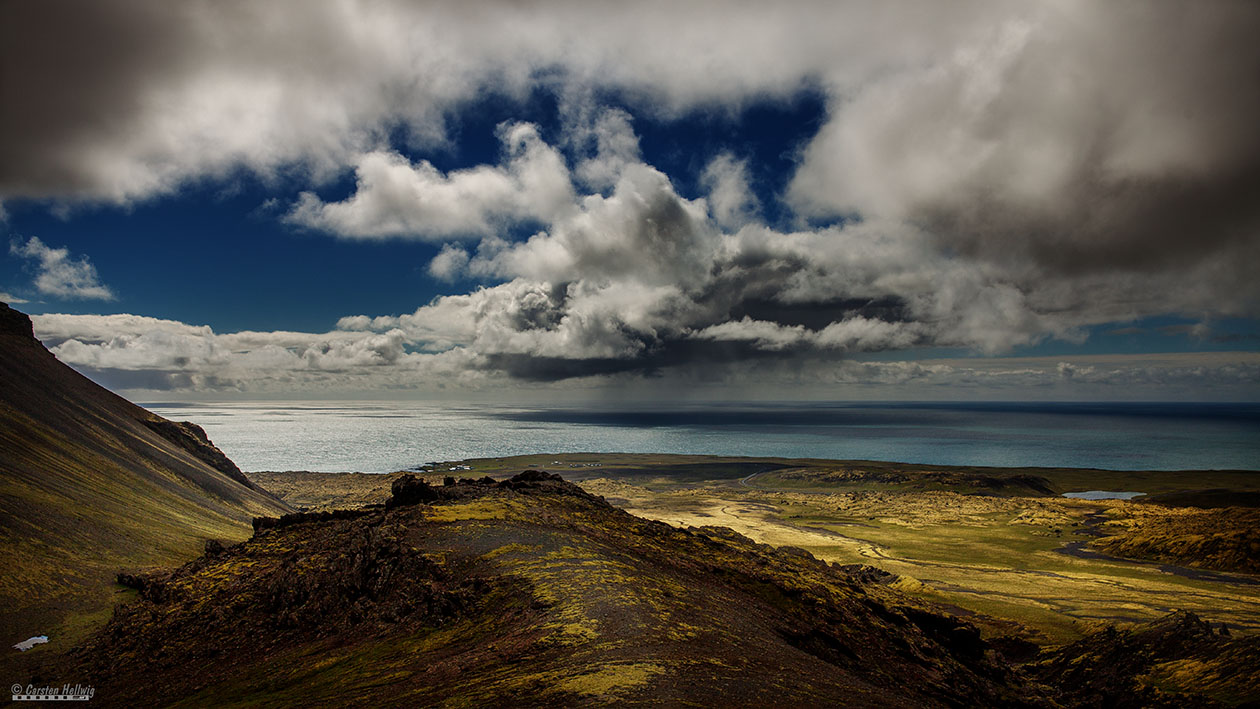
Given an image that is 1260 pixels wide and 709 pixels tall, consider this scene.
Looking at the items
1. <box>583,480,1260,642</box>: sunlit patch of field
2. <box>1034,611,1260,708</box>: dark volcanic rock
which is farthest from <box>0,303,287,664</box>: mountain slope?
<box>583,480,1260,642</box>: sunlit patch of field

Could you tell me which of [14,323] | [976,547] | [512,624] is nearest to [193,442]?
[14,323]

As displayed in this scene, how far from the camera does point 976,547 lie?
4240 inches

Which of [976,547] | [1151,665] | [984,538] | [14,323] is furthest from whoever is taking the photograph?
[984,538]

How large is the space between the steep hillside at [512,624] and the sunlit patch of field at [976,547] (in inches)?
1300

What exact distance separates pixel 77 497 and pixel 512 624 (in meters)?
56.4

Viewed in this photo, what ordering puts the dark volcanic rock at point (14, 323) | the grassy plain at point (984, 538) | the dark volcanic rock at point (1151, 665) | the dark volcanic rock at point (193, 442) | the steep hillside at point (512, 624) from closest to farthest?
the steep hillside at point (512, 624), the dark volcanic rock at point (1151, 665), the grassy plain at point (984, 538), the dark volcanic rock at point (14, 323), the dark volcanic rock at point (193, 442)

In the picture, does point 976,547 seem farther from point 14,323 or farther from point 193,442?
point 14,323

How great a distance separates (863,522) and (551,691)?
13955 cm

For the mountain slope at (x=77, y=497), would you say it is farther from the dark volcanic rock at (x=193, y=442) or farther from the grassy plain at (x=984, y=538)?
the grassy plain at (x=984, y=538)

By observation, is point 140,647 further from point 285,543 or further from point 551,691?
point 551,691

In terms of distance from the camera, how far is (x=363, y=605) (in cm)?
2777

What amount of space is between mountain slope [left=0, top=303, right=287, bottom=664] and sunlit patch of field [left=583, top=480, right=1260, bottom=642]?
7726 centimetres

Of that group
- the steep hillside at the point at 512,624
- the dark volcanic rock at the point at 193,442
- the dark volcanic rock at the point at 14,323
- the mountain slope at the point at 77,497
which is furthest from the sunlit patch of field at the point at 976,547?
the dark volcanic rock at the point at 14,323

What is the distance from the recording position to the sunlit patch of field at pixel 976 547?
205 feet
